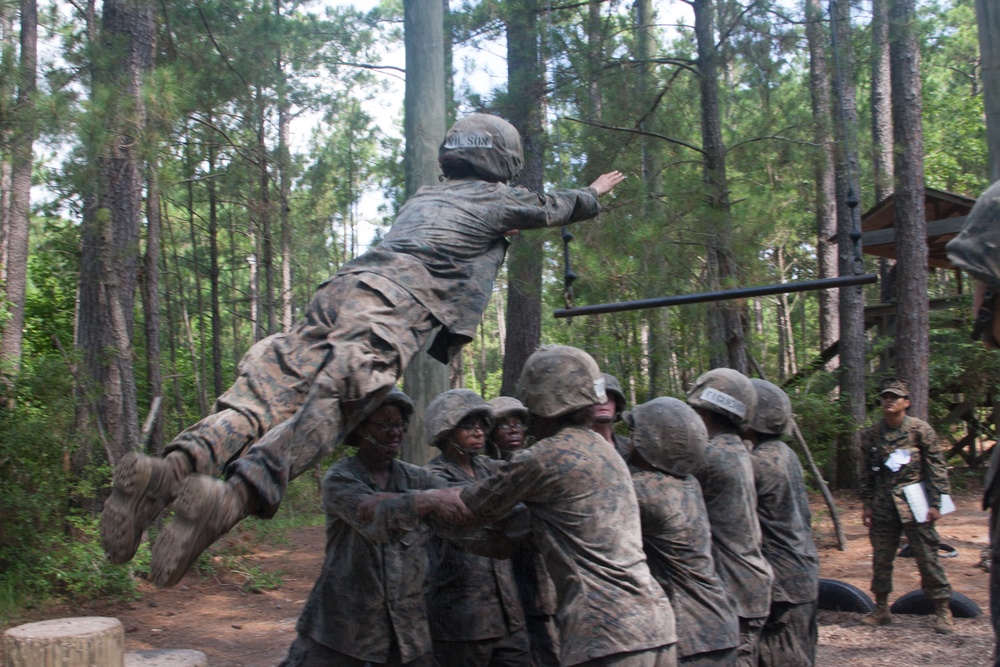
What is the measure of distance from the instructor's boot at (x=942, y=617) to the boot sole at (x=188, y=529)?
6.16 metres

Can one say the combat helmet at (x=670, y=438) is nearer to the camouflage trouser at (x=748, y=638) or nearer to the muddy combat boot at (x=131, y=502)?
the camouflage trouser at (x=748, y=638)

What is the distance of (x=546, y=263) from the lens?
33.0 ft

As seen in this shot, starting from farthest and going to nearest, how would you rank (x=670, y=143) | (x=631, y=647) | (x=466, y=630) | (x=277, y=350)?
(x=670, y=143)
(x=466, y=630)
(x=277, y=350)
(x=631, y=647)

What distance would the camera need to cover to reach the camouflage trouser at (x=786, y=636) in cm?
544

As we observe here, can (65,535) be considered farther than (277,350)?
Yes

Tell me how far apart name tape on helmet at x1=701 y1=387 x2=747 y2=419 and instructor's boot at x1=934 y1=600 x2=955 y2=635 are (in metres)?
3.61

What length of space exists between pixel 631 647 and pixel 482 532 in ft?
3.58

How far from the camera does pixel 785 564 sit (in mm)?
5453

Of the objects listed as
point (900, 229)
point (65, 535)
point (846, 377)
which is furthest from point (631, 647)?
point (846, 377)

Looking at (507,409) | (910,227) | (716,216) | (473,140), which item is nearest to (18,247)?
(716,216)

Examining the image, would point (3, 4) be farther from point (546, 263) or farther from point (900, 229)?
point (900, 229)

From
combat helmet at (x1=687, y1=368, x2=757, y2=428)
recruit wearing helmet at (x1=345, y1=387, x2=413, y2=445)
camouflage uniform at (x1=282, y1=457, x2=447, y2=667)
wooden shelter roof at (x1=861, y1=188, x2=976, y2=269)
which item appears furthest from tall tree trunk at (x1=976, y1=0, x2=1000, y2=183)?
wooden shelter roof at (x1=861, y1=188, x2=976, y2=269)

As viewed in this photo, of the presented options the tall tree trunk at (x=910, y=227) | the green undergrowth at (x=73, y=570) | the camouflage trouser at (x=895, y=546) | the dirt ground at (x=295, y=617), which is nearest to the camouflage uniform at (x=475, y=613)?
the dirt ground at (x=295, y=617)

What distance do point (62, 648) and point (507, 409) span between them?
105 inches
